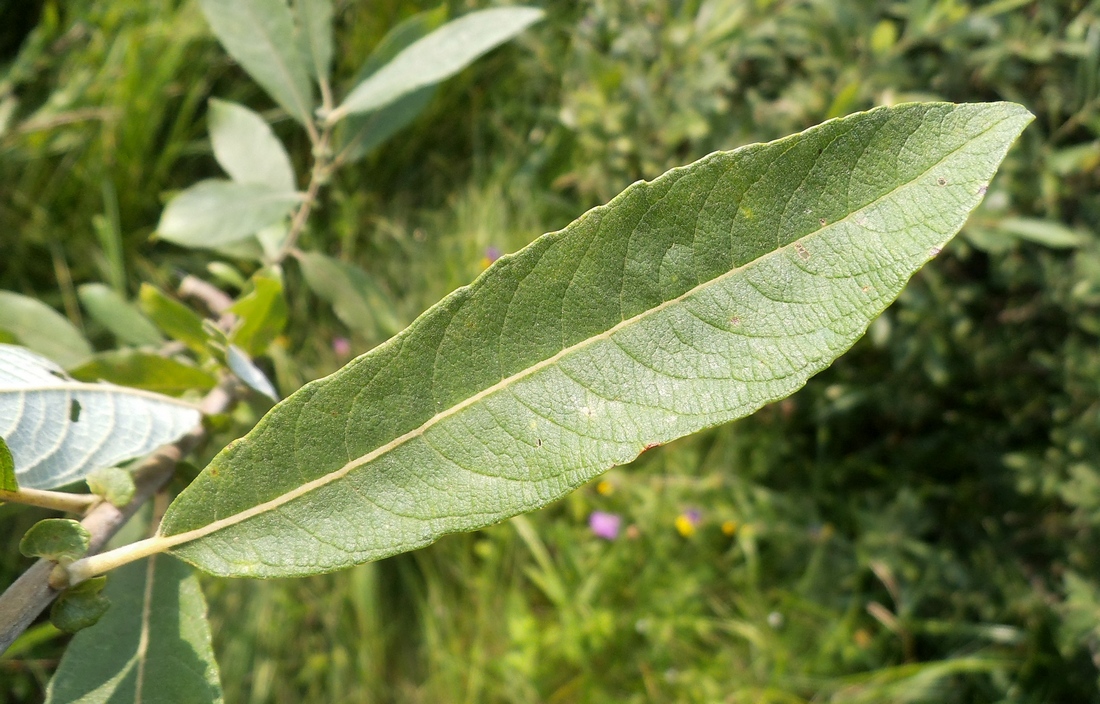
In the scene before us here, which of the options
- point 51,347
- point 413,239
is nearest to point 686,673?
point 413,239

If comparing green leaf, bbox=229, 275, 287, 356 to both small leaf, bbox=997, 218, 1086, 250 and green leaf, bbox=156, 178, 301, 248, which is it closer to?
green leaf, bbox=156, 178, 301, 248

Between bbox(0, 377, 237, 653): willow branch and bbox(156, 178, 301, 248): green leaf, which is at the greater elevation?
bbox(156, 178, 301, 248): green leaf

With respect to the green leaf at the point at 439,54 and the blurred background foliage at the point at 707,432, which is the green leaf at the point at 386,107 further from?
the blurred background foliage at the point at 707,432

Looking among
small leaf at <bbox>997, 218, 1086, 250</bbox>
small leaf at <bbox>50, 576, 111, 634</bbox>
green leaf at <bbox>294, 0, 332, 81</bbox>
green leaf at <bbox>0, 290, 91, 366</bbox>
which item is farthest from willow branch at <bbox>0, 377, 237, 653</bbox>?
small leaf at <bbox>997, 218, 1086, 250</bbox>

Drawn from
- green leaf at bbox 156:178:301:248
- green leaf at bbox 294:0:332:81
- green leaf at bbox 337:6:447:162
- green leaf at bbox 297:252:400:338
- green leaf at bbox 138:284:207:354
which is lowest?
green leaf at bbox 138:284:207:354

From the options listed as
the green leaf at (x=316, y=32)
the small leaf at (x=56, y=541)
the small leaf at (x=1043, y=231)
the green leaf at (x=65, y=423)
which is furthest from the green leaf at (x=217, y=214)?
the small leaf at (x=1043, y=231)

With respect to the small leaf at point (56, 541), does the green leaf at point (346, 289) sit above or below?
above

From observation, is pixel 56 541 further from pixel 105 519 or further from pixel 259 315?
pixel 259 315

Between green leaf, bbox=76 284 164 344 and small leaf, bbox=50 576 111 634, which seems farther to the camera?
green leaf, bbox=76 284 164 344
